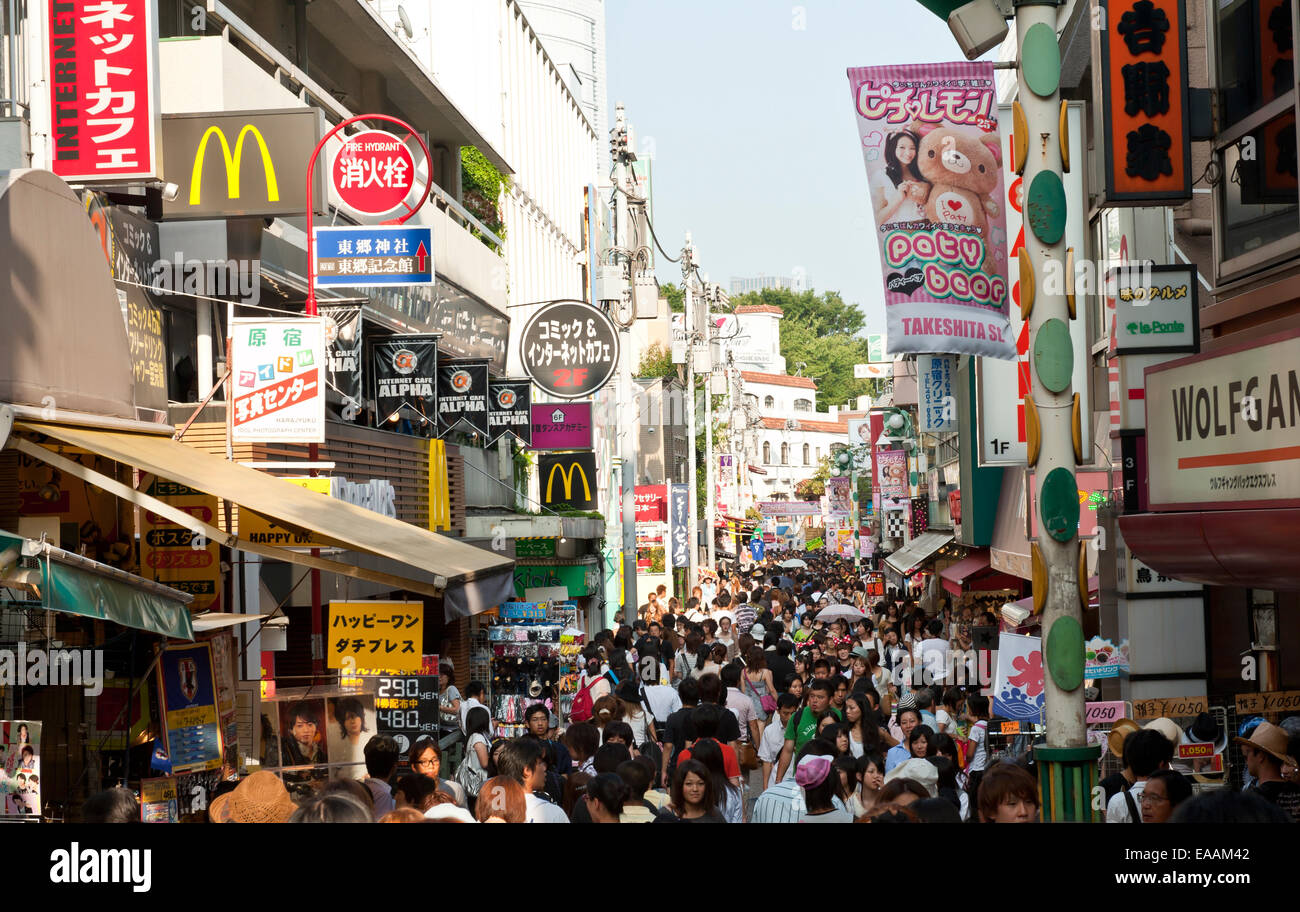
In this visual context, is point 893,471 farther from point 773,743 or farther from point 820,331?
point 820,331

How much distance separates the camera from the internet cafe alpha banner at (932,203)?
32.8ft

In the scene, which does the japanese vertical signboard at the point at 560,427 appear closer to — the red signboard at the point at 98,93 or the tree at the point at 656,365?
the red signboard at the point at 98,93

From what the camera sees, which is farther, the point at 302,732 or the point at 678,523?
the point at 678,523

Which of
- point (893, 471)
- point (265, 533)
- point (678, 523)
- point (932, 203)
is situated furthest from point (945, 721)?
point (893, 471)

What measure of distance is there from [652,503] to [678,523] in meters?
1.05

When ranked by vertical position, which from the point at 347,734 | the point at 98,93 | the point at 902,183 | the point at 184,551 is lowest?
the point at 347,734

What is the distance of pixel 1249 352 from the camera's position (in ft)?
28.5

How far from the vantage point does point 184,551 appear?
37.6 ft

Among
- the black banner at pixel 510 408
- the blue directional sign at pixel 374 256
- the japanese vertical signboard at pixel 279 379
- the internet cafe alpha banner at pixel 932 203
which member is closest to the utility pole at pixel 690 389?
the black banner at pixel 510 408

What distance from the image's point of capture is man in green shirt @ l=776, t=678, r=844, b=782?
12.1 metres

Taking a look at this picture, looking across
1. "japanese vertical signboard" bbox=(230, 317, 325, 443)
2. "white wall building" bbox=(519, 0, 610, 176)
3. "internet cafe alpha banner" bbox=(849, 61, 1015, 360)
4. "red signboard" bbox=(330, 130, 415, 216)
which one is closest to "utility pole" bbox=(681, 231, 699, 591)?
"white wall building" bbox=(519, 0, 610, 176)

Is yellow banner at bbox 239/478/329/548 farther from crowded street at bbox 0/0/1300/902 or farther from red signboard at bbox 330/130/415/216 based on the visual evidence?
red signboard at bbox 330/130/415/216

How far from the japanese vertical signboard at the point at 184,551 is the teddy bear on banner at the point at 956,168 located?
6280 mm
